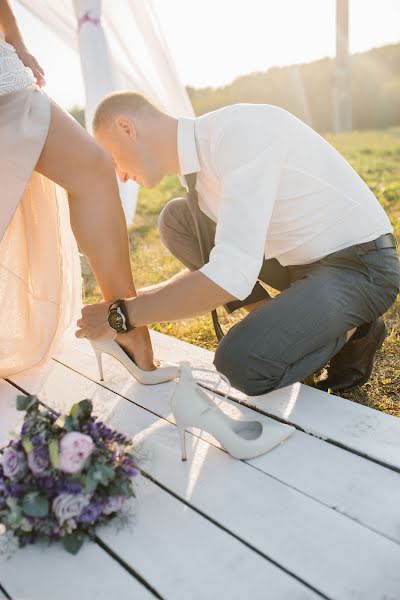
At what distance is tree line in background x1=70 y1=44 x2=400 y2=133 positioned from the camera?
36.8ft

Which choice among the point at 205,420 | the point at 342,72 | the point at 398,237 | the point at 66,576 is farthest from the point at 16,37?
the point at 342,72

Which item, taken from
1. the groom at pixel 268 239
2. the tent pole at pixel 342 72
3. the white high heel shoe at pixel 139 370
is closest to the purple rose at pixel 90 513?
the groom at pixel 268 239

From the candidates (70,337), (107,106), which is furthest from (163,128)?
(70,337)

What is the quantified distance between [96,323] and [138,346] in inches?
6.9

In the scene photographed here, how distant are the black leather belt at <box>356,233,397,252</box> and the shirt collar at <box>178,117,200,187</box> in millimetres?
523

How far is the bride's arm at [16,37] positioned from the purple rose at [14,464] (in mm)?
1267

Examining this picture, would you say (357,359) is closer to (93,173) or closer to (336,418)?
(336,418)

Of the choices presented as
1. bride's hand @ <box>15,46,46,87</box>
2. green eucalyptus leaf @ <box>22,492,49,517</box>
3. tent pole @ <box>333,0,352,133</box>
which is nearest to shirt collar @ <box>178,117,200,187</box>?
bride's hand @ <box>15,46,46,87</box>

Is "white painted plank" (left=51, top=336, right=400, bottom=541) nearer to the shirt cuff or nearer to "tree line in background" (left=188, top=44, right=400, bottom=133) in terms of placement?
the shirt cuff

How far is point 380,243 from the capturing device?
1850mm

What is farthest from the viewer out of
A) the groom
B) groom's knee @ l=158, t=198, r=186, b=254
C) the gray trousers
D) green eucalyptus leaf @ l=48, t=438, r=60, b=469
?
groom's knee @ l=158, t=198, r=186, b=254

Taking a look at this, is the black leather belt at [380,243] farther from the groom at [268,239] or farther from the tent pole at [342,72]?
the tent pole at [342,72]

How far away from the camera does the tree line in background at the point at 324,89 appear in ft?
36.8

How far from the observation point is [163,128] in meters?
1.83
